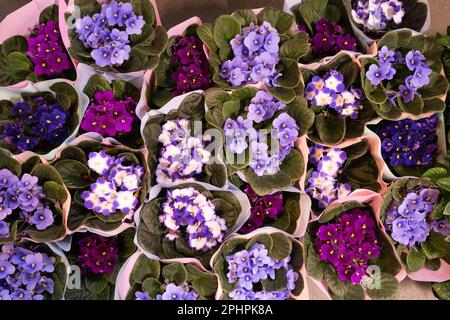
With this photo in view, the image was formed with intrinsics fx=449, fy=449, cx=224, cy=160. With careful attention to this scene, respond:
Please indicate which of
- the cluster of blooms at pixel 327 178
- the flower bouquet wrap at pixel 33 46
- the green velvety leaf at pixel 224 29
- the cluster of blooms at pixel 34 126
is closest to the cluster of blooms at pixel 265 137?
the cluster of blooms at pixel 327 178

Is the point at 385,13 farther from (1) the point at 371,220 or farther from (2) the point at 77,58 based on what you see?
(2) the point at 77,58

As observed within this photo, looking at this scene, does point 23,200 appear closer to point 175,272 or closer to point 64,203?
point 64,203

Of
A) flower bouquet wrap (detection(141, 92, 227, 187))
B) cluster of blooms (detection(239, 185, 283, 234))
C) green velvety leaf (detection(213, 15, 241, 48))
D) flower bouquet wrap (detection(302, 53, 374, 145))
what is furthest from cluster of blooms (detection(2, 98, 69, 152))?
flower bouquet wrap (detection(302, 53, 374, 145))

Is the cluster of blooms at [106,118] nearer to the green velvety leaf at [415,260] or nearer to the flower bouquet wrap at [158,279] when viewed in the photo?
the flower bouquet wrap at [158,279]

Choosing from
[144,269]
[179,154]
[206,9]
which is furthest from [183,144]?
[206,9]

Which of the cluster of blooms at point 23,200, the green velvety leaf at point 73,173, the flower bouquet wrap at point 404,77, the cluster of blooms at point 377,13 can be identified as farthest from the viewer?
the cluster of blooms at point 377,13

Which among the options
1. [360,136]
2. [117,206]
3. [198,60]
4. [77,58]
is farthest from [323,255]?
[77,58]

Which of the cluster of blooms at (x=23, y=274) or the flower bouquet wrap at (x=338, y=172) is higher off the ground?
the cluster of blooms at (x=23, y=274)

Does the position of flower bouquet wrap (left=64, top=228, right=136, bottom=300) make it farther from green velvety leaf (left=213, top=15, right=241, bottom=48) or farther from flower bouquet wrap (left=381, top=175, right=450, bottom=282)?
flower bouquet wrap (left=381, top=175, right=450, bottom=282)
